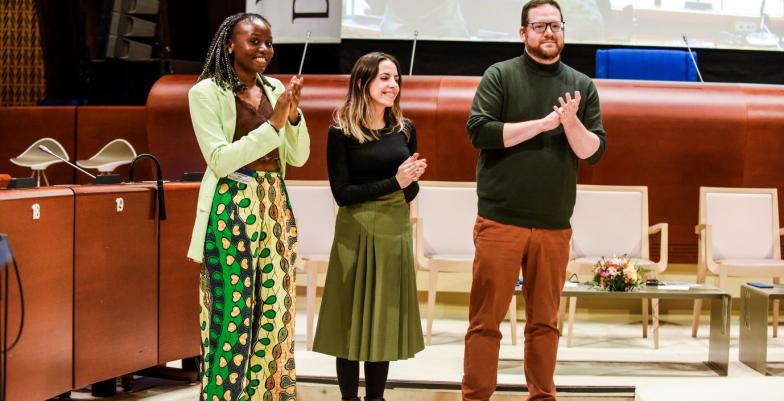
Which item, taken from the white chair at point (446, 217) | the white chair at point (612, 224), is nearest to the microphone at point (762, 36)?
the white chair at point (612, 224)

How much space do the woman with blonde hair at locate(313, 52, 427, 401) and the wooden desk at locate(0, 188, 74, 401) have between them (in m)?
0.94

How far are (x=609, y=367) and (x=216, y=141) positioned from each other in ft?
8.46

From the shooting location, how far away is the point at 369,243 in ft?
10.9

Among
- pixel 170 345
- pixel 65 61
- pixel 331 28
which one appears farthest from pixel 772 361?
pixel 65 61

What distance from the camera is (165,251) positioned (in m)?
3.85

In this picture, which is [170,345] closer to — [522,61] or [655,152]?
[522,61]

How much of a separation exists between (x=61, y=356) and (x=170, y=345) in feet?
2.21

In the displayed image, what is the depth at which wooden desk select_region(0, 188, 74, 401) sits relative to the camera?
300 centimetres

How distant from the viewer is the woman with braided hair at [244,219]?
2898mm

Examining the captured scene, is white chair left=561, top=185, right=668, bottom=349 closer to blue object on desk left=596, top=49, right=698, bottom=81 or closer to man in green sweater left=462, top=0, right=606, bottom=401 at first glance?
blue object on desk left=596, top=49, right=698, bottom=81

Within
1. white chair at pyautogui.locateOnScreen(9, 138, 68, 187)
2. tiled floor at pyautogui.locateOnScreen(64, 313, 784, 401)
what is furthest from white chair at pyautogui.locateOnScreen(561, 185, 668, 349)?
white chair at pyautogui.locateOnScreen(9, 138, 68, 187)

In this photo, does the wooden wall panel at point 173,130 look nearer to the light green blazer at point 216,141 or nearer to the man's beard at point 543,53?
the light green blazer at point 216,141

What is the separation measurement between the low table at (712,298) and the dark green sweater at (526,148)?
141cm

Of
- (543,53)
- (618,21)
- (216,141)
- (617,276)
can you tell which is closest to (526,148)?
(543,53)
